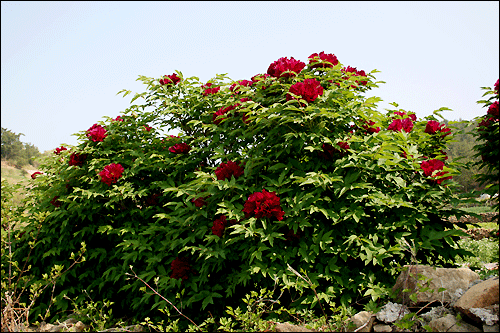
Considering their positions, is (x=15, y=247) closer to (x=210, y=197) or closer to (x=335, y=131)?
(x=210, y=197)

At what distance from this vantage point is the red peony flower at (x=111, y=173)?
450cm

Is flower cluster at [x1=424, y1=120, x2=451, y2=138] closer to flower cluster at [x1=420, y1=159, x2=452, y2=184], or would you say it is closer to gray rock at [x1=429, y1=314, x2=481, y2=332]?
flower cluster at [x1=420, y1=159, x2=452, y2=184]

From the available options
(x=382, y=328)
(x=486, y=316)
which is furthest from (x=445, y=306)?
(x=382, y=328)

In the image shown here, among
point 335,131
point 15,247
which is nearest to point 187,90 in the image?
point 335,131

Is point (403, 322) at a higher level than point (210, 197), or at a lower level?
lower

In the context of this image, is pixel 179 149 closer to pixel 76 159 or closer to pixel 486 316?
pixel 76 159

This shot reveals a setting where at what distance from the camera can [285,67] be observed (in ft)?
12.7

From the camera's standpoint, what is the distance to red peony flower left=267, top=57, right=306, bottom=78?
3.85m

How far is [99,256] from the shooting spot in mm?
4879

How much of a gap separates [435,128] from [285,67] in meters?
2.01

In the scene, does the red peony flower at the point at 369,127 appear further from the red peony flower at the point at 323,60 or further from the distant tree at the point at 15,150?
the distant tree at the point at 15,150

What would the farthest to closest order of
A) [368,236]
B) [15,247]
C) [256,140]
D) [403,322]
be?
[15,247]
[256,140]
[368,236]
[403,322]

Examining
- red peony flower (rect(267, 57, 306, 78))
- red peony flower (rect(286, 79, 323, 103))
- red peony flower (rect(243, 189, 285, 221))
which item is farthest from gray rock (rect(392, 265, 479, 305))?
red peony flower (rect(267, 57, 306, 78))

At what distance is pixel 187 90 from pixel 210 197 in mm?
1807
